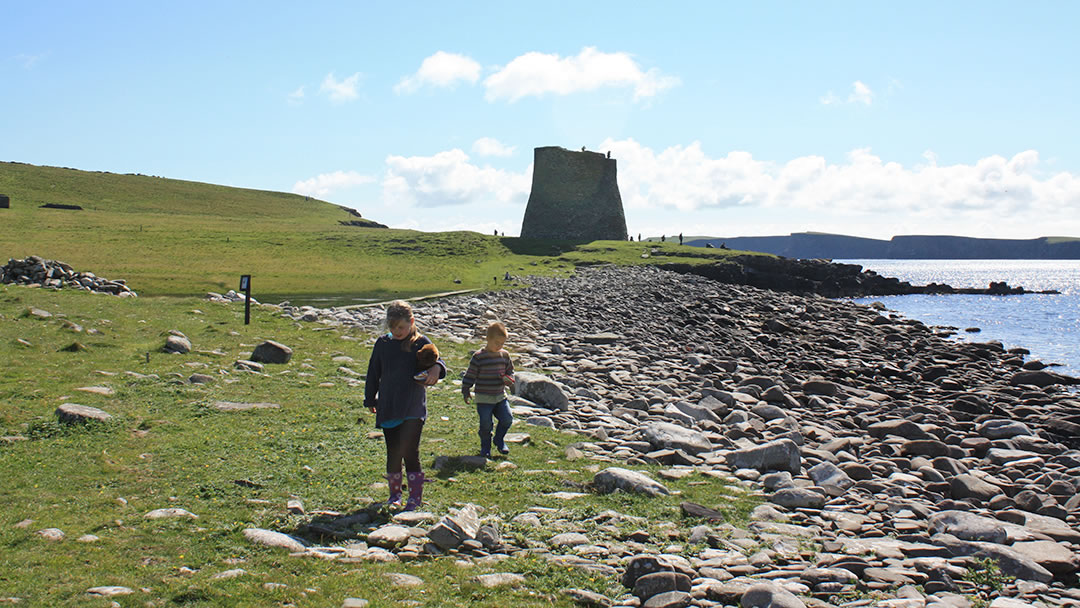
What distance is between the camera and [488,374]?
33.9 feet

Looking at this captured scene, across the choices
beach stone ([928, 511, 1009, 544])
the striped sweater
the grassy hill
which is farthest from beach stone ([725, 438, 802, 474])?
the grassy hill

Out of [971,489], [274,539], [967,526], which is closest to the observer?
[274,539]

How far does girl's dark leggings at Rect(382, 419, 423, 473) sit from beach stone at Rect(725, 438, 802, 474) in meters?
5.18

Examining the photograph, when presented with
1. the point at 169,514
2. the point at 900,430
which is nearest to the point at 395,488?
the point at 169,514

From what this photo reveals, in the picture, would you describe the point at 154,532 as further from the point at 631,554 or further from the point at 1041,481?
the point at 1041,481

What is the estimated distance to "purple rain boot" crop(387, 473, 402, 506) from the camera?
8.06 m

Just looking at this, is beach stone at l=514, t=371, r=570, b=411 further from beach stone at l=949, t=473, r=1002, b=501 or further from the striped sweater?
beach stone at l=949, t=473, r=1002, b=501

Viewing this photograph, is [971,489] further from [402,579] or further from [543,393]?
[402,579]

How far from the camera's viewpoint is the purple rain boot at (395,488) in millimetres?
8062

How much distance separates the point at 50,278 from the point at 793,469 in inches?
1125

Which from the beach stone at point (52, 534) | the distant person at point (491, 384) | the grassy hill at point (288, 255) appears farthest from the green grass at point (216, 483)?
the grassy hill at point (288, 255)

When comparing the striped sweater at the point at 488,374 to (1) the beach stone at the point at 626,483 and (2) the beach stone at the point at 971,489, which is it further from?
(2) the beach stone at the point at 971,489

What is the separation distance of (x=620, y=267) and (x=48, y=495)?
57.7m

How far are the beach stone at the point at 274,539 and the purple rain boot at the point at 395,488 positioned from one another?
1335 millimetres
